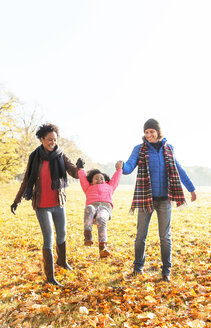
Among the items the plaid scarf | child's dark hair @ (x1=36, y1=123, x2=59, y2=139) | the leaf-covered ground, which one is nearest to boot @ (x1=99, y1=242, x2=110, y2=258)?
the leaf-covered ground

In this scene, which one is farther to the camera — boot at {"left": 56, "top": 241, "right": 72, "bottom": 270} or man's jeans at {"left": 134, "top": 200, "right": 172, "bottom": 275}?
boot at {"left": 56, "top": 241, "right": 72, "bottom": 270}

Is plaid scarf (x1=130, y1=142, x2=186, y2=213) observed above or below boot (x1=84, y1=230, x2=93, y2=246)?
above

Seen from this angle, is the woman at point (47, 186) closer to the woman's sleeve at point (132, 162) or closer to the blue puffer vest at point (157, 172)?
the woman's sleeve at point (132, 162)

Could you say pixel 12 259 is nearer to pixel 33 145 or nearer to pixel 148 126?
pixel 148 126

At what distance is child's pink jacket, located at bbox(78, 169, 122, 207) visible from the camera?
15.5ft

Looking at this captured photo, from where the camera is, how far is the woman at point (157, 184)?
451cm

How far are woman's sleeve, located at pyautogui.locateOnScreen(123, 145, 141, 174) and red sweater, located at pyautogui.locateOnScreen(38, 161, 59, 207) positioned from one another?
135 centimetres

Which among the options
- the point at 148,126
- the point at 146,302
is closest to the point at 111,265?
the point at 146,302

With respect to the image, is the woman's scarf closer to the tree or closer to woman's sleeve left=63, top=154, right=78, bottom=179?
woman's sleeve left=63, top=154, right=78, bottom=179

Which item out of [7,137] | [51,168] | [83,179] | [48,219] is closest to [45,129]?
[51,168]

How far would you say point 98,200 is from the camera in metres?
4.71

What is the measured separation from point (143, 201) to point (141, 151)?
911 millimetres

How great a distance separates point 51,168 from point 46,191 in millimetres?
422

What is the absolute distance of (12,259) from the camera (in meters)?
6.40
